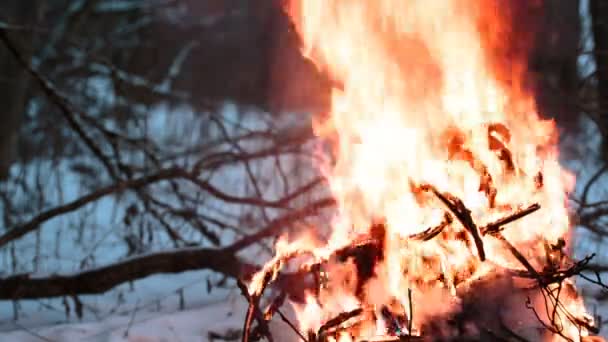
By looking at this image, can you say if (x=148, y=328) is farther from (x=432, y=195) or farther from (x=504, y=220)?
(x=504, y=220)

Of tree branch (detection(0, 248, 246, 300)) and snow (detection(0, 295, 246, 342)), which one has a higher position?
tree branch (detection(0, 248, 246, 300))

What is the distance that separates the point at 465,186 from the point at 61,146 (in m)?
6.09

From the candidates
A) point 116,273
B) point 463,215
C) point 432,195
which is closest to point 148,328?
point 116,273

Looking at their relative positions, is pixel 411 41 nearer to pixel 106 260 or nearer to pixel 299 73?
pixel 106 260

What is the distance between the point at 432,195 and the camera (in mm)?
2416

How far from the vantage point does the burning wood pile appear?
2324mm

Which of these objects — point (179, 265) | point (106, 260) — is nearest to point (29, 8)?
point (106, 260)

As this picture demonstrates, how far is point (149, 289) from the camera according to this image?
15.3 ft

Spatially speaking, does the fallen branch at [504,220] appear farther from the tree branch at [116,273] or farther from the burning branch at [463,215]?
the tree branch at [116,273]

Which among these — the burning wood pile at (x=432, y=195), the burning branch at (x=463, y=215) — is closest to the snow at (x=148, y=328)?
the burning wood pile at (x=432, y=195)

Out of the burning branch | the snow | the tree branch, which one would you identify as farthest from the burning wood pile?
the tree branch

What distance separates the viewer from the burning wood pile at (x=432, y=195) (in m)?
2.32

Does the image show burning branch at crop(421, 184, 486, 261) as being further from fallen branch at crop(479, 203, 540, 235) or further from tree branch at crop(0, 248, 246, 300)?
tree branch at crop(0, 248, 246, 300)

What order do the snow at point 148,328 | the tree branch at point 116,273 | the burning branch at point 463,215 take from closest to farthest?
the burning branch at point 463,215 → the snow at point 148,328 → the tree branch at point 116,273
